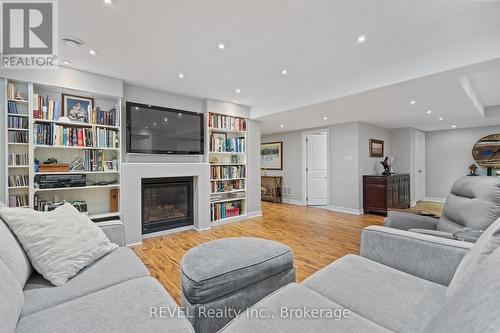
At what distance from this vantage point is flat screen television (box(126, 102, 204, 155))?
10.5ft

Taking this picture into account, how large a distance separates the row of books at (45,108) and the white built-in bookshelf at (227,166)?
2.06 m

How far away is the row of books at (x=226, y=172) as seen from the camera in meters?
4.06

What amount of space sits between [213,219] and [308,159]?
10.6 feet

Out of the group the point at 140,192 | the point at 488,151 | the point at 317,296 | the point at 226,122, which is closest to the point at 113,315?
the point at 317,296

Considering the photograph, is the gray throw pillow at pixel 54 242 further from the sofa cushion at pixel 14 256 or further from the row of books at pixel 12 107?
the row of books at pixel 12 107

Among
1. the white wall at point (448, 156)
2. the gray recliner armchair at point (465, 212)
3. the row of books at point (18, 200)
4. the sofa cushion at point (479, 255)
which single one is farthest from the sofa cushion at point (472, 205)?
the white wall at point (448, 156)

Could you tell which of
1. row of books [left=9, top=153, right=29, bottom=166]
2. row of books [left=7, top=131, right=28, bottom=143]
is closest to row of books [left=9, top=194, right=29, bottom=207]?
row of books [left=9, top=153, right=29, bottom=166]

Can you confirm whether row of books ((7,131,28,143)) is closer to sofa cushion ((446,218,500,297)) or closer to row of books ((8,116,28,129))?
row of books ((8,116,28,129))

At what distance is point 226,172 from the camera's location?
423 centimetres

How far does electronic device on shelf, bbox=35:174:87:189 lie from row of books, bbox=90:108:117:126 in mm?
758

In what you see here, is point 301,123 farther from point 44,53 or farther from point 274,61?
point 44,53

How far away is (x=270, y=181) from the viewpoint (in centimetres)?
664

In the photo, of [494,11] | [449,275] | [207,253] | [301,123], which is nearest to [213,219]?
[207,253]

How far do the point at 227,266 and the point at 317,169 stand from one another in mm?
5137
